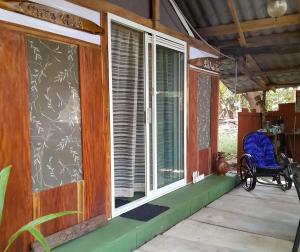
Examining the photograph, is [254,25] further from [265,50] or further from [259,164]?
[259,164]

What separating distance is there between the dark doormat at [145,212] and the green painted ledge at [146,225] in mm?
74

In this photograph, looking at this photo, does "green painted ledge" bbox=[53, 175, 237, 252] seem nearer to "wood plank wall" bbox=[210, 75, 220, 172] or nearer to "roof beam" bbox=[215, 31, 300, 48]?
"wood plank wall" bbox=[210, 75, 220, 172]

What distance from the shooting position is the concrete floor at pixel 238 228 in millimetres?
2932

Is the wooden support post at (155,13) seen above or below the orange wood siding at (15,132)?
above

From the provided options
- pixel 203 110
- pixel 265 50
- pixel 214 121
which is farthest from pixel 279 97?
pixel 203 110

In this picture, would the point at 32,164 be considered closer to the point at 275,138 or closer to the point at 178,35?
the point at 178,35

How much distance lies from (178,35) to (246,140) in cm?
212

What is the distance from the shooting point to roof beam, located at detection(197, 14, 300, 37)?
173 inches

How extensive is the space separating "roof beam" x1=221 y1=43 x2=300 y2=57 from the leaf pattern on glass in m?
3.48

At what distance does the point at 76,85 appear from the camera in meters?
2.70

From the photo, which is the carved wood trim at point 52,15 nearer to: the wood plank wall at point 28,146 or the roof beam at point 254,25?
the wood plank wall at point 28,146

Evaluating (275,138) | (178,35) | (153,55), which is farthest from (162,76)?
(275,138)

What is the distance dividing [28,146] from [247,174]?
3.73 meters

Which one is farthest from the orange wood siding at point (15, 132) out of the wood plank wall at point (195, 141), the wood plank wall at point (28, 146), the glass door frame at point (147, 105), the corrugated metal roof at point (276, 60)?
the corrugated metal roof at point (276, 60)
